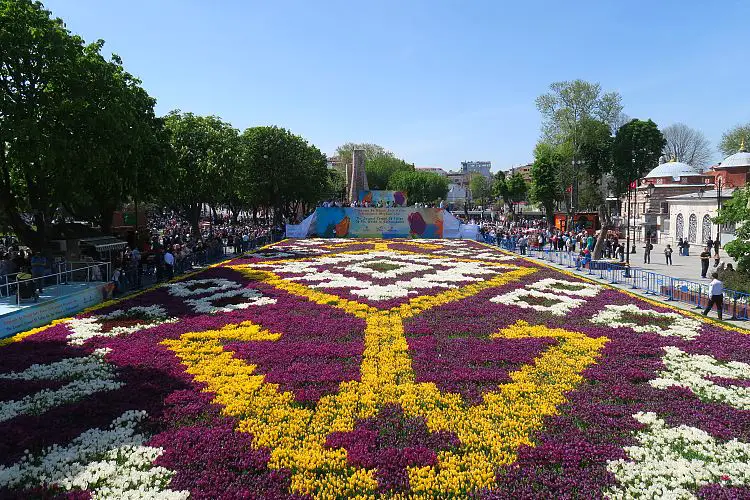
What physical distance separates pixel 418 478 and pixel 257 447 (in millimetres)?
2670

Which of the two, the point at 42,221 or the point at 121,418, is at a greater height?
the point at 42,221

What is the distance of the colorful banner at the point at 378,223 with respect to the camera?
1960 inches

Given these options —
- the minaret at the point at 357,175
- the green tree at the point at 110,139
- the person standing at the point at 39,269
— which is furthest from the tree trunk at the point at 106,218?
the minaret at the point at 357,175

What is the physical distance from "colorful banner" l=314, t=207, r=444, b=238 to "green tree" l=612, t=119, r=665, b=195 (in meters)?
34.3

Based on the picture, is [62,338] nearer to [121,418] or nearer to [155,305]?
[155,305]

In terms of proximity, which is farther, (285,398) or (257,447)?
(285,398)

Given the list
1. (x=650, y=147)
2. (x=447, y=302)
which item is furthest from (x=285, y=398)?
(x=650, y=147)

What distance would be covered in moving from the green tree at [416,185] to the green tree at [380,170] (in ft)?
14.9

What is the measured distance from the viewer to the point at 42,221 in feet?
76.9

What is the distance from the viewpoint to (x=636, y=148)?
225ft

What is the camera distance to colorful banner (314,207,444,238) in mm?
49781

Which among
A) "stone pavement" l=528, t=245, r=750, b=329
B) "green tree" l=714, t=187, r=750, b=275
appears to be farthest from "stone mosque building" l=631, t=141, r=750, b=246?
"green tree" l=714, t=187, r=750, b=275

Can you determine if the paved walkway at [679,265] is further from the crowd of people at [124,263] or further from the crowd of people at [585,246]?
the crowd of people at [124,263]

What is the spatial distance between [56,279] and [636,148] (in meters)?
69.9
